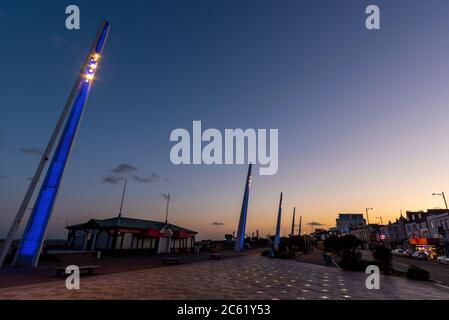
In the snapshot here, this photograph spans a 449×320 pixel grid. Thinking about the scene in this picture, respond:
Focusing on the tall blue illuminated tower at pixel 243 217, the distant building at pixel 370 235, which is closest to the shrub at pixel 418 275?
the tall blue illuminated tower at pixel 243 217

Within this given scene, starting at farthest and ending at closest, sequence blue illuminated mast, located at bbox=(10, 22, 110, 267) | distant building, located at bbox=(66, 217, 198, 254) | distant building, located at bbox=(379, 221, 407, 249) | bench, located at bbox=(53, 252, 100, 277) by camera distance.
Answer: distant building, located at bbox=(379, 221, 407, 249) → distant building, located at bbox=(66, 217, 198, 254) → bench, located at bbox=(53, 252, 100, 277) → blue illuminated mast, located at bbox=(10, 22, 110, 267)

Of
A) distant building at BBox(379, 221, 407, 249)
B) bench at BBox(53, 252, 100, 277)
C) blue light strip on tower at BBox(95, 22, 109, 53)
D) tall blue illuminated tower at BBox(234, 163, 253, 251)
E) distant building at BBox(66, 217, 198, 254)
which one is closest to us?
blue light strip on tower at BBox(95, 22, 109, 53)

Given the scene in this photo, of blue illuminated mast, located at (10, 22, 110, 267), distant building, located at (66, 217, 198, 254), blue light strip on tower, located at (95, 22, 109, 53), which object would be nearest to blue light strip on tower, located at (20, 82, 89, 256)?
blue illuminated mast, located at (10, 22, 110, 267)

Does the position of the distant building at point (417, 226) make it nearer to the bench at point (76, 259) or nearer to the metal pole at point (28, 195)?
the bench at point (76, 259)

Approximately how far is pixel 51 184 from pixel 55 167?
133 centimetres

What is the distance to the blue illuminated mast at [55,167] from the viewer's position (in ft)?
50.1

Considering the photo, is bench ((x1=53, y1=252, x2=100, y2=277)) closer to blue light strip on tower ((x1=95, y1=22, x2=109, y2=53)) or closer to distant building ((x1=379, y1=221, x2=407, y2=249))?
blue light strip on tower ((x1=95, y1=22, x2=109, y2=53))

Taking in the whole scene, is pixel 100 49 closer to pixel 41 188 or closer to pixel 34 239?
pixel 41 188

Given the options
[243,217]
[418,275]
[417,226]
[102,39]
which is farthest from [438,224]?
[102,39]

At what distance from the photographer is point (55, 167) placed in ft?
57.4

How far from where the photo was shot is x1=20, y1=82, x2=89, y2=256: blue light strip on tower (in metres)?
15.7
